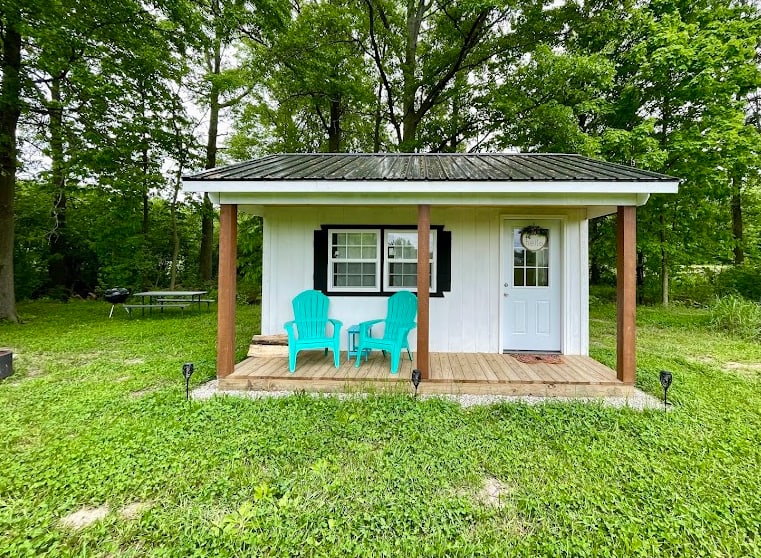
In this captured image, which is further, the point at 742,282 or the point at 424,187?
the point at 742,282

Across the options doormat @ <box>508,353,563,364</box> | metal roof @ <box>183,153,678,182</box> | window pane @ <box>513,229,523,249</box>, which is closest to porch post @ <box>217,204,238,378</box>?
metal roof @ <box>183,153,678,182</box>

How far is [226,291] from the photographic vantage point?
3689mm

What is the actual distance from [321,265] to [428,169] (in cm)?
195

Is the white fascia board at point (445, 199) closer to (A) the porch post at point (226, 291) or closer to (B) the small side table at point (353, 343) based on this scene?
(A) the porch post at point (226, 291)

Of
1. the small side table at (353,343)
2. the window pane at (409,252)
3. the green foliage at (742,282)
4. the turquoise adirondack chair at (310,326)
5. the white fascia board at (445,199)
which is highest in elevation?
the white fascia board at (445,199)

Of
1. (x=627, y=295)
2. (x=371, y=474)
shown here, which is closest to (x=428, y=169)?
(x=627, y=295)

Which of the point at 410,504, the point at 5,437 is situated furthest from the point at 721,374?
the point at 5,437

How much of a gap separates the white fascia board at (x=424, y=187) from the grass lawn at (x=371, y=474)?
6.92 feet

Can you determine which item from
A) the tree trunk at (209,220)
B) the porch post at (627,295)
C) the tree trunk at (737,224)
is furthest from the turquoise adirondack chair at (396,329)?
the tree trunk at (737,224)

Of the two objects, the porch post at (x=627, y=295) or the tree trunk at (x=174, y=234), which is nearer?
the porch post at (x=627, y=295)

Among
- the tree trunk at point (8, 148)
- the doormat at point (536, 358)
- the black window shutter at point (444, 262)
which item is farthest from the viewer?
the tree trunk at point (8, 148)

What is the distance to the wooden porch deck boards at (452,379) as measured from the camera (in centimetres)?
358

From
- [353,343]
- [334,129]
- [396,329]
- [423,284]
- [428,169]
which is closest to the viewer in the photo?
[423,284]

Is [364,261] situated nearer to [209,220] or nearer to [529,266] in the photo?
[529,266]
